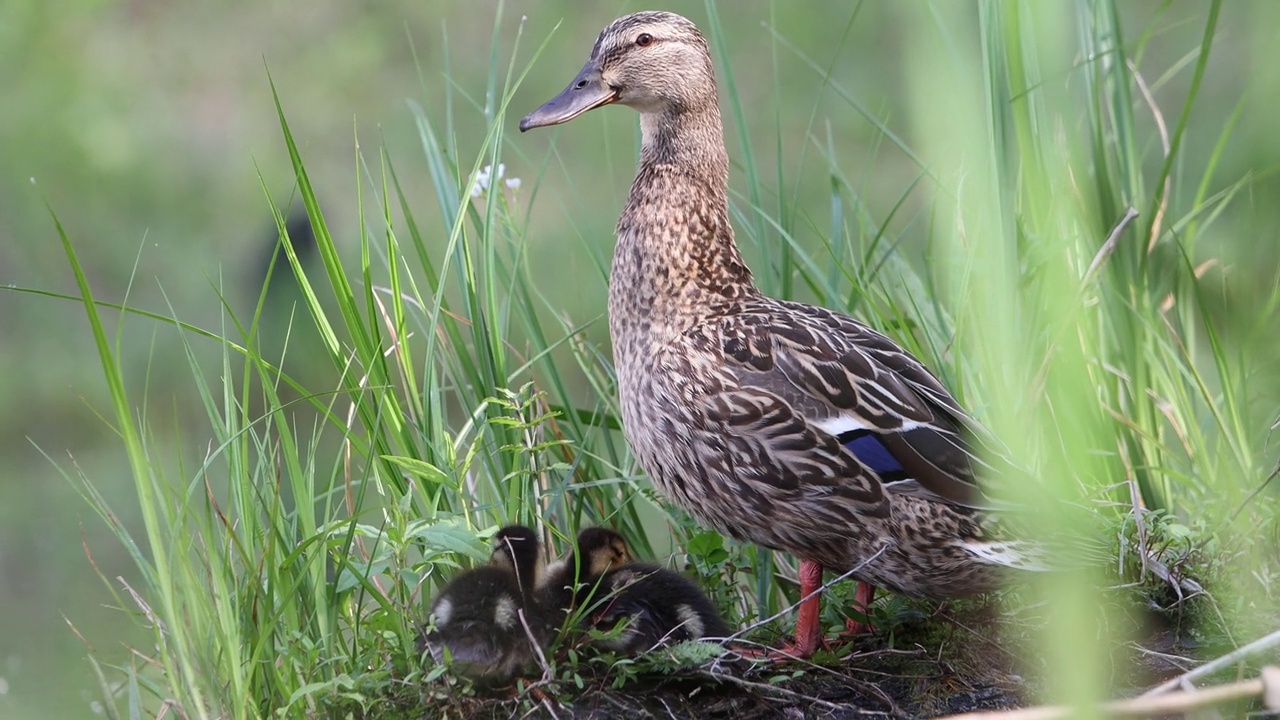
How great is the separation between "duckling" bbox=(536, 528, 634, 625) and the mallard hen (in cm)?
17

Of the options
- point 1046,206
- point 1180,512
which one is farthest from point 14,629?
point 1046,206

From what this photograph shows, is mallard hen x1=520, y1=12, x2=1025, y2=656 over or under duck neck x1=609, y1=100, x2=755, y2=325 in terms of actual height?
→ under

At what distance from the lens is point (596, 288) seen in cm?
664

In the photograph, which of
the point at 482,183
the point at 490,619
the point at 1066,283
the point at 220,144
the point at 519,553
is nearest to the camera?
the point at 1066,283

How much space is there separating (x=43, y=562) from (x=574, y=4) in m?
4.47

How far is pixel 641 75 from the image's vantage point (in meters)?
3.21

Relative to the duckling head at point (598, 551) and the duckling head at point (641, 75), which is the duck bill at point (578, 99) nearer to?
the duckling head at point (641, 75)

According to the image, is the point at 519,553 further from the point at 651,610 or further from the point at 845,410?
the point at 845,410

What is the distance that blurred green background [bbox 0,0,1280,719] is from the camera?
20.3 feet

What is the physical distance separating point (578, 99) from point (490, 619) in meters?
1.47

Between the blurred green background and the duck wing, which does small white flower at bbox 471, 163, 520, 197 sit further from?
the blurred green background

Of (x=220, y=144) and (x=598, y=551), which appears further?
(x=220, y=144)

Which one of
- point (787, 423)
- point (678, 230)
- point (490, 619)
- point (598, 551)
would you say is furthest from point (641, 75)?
point (490, 619)

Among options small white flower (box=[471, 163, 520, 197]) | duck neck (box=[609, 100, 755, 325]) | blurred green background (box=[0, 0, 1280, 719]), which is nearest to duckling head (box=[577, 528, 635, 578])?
duck neck (box=[609, 100, 755, 325])
